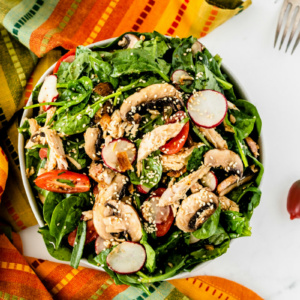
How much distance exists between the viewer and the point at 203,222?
74.9 inches

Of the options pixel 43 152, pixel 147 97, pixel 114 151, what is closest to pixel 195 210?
pixel 114 151

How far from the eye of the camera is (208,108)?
6.19ft

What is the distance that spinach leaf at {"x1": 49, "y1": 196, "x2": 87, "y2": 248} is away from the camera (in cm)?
198

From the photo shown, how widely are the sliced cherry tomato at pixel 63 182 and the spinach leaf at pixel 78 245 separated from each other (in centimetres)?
18

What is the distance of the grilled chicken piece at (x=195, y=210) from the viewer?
1876 mm

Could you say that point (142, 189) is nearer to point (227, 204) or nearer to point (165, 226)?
point (165, 226)

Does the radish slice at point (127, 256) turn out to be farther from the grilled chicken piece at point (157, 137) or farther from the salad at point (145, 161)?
the grilled chicken piece at point (157, 137)

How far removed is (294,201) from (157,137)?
0.97 m

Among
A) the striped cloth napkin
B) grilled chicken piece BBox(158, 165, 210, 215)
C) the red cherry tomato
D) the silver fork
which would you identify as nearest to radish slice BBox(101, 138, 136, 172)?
grilled chicken piece BBox(158, 165, 210, 215)

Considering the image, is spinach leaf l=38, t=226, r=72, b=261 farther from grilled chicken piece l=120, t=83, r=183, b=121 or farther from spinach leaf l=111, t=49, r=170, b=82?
spinach leaf l=111, t=49, r=170, b=82

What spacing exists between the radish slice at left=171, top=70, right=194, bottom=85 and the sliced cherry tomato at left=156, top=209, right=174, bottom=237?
0.62 m

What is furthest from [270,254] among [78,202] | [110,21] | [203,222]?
[110,21]

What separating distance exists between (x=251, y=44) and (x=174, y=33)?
0.47 m

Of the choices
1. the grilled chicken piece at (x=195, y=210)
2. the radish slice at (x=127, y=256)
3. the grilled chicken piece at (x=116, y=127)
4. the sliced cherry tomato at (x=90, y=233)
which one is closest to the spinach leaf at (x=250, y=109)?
the grilled chicken piece at (x=195, y=210)
